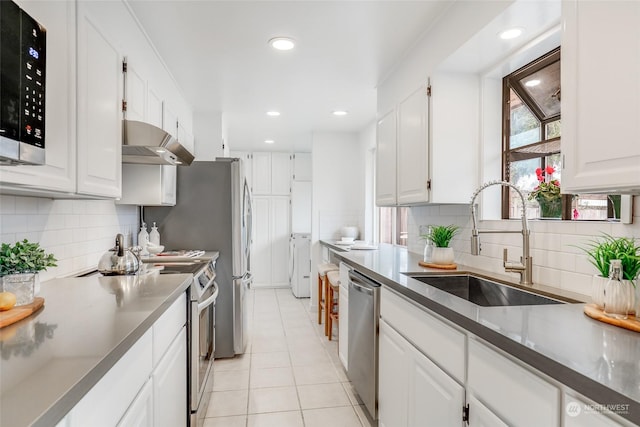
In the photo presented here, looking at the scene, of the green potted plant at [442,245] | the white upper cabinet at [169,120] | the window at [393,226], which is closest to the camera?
the green potted plant at [442,245]

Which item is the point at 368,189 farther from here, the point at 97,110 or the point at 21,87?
the point at 21,87

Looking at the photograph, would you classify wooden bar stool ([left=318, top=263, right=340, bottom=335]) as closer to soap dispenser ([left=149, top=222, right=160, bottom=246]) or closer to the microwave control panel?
soap dispenser ([left=149, top=222, right=160, bottom=246])

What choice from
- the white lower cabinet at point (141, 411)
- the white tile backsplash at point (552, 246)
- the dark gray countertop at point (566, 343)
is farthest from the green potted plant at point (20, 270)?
the white tile backsplash at point (552, 246)

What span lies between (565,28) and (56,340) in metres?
1.77

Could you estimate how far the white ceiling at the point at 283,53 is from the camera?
2.12 meters

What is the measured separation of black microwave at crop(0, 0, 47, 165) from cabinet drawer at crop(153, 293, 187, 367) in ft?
2.39

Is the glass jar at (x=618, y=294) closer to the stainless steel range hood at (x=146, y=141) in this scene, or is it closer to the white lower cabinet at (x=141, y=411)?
the white lower cabinet at (x=141, y=411)

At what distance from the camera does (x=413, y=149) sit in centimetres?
259

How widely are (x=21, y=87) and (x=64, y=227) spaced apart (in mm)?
1201

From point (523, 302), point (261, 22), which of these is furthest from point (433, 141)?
point (261, 22)

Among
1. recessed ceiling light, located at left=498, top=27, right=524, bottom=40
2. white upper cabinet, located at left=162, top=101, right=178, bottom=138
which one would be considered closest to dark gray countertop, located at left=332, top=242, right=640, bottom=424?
recessed ceiling light, located at left=498, top=27, right=524, bottom=40

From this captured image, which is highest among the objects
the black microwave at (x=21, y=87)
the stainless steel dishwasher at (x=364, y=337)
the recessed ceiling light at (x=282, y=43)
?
the recessed ceiling light at (x=282, y=43)

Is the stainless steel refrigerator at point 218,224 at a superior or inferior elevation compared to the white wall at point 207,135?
inferior

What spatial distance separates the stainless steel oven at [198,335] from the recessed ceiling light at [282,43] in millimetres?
1581
